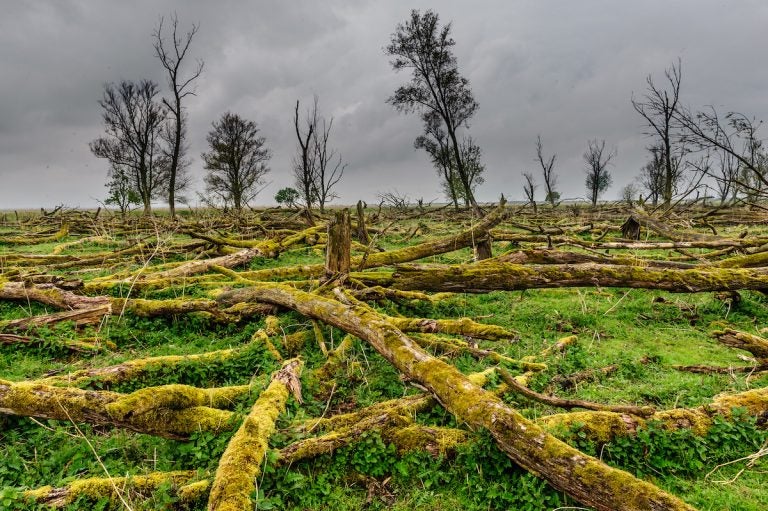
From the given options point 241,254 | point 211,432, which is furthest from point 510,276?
point 241,254

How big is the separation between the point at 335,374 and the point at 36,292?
4590 millimetres

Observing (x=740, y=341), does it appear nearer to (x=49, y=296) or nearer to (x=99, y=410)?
(x=99, y=410)

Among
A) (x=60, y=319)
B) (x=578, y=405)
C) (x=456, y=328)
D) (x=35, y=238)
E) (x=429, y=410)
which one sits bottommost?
(x=429, y=410)

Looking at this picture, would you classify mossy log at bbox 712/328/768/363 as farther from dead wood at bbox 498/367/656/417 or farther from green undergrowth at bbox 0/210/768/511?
dead wood at bbox 498/367/656/417

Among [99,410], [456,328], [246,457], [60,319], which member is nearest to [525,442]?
[246,457]

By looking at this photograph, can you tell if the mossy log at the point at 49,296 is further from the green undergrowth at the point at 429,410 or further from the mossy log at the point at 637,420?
the mossy log at the point at 637,420

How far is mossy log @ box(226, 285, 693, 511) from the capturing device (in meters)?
2.06

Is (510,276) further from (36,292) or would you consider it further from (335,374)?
(36,292)

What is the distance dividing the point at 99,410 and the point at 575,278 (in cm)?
548

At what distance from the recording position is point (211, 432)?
2.89 metres

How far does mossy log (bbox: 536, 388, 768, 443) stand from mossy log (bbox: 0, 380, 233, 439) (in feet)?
7.57

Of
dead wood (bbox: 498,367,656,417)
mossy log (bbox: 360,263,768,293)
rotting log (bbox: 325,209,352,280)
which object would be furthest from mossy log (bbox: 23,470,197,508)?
mossy log (bbox: 360,263,768,293)

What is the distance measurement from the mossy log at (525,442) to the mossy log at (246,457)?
0.97 meters

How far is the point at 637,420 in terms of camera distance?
2.92 meters
